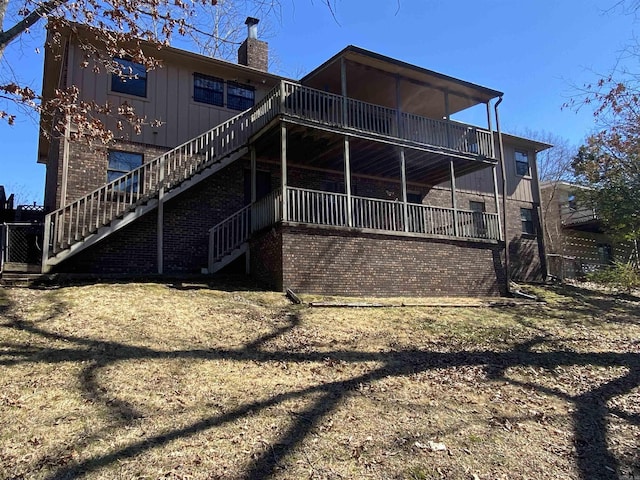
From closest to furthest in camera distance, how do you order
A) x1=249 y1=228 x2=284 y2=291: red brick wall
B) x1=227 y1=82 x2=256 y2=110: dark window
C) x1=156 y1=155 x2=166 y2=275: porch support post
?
x1=249 y1=228 x2=284 y2=291: red brick wall
x1=156 y1=155 x2=166 y2=275: porch support post
x1=227 y1=82 x2=256 y2=110: dark window

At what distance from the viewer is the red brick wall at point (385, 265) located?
1155 centimetres

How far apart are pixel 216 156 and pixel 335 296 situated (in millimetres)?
5304

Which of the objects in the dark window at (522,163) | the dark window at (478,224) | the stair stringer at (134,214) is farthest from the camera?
the dark window at (522,163)

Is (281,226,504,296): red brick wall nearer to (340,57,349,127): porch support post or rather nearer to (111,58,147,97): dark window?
(340,57,349,127): porch support post

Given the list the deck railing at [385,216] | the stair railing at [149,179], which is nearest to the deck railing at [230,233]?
the stair railing at [149,179]

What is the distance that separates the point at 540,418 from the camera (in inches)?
222

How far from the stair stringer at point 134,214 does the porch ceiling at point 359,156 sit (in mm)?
1280

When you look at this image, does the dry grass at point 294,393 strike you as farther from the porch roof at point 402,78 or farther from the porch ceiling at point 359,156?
the porch roof at point 402,78

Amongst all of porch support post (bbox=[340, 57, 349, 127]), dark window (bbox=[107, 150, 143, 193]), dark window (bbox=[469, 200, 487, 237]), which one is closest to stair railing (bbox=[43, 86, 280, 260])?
dark window (bbox=[107, 150, 143, 193])

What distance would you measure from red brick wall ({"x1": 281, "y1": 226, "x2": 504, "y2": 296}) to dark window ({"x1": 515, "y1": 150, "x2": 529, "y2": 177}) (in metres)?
8.04

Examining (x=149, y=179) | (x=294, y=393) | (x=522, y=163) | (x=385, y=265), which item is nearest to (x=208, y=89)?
(x=149, y=179)

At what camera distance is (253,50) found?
1630cm

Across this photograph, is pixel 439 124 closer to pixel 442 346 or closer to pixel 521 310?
pixel 521 310

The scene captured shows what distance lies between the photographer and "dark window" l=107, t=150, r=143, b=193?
1273cm
